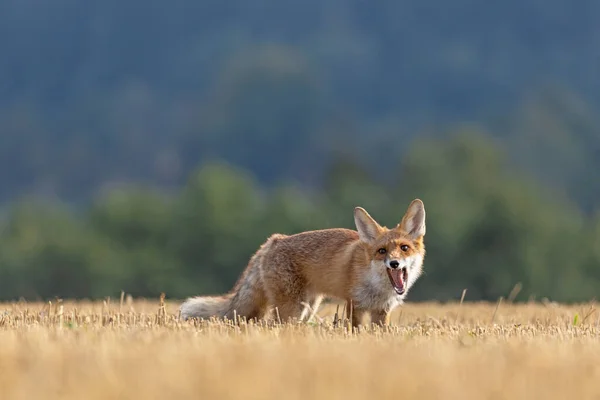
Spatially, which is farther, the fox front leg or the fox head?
the fox front leg

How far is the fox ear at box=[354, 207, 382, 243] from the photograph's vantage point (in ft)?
33.3

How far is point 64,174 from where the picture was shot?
373 ft

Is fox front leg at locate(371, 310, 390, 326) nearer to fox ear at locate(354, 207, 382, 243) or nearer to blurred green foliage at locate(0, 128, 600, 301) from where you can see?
fox ear at locate(354, 207, 382, 243)

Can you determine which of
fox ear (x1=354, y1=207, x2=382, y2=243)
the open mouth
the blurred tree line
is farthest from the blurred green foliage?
the open mouth

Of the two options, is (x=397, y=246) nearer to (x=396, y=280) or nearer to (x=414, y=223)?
(x=396, y=280)

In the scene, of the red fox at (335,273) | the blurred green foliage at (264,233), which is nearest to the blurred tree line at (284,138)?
the blurred green foliage at (264,233)

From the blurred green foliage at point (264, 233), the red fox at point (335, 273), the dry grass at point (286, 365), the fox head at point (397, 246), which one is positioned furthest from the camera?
the blurred green foliage at point (264, 233)

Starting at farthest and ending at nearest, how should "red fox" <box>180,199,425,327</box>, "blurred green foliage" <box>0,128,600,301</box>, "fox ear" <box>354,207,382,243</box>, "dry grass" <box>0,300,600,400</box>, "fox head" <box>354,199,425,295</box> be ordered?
"blurred green foliage" <box>0,128,600,301</box>, "fox ear" <box>354,207,382,243</box>, "red fox" <box>180,199,425,327</box>, "fox head" <box>354,199,425,295</box>, "dry grass" <box>0,300,600,400</box>

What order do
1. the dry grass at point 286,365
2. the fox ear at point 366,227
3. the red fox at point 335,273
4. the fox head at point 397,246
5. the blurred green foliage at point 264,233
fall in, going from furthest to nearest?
1. the blurred green foliage at point 264,233
2. the fox ear at point 366,227
3. the red fox at point 335,273
4. the fox head at point 397,246
5. the dry grass at point 286,365

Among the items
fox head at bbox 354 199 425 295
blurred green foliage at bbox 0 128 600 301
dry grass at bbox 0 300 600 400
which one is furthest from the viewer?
blurred green foliage at bbox 0 128 600 301

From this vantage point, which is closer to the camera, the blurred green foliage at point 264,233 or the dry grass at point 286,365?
the dry grass at point 286,365

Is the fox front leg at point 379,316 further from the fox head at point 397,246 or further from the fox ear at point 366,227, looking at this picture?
the fox ear at point 366,227

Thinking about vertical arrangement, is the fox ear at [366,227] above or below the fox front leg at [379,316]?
above

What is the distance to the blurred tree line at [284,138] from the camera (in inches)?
1602
